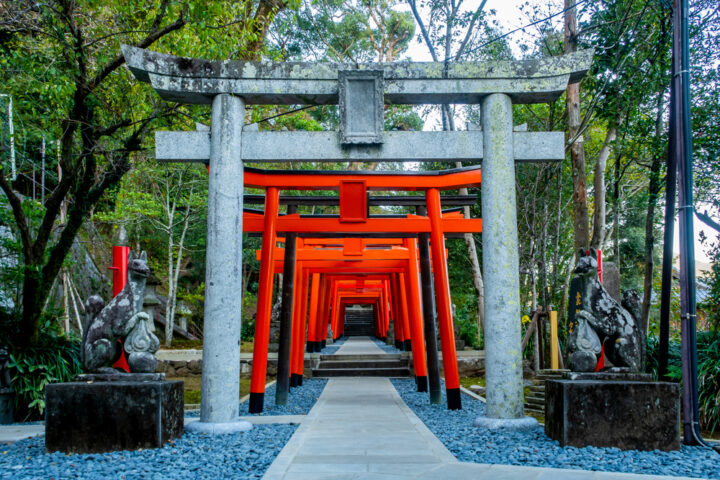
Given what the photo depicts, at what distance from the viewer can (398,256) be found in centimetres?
1288

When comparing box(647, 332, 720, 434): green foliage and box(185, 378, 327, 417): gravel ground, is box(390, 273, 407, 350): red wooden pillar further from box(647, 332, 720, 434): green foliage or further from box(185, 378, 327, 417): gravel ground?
box(647, 332, 720, 434): green foliage

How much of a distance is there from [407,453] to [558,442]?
1465 millimetres

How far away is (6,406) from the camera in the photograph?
8484mm

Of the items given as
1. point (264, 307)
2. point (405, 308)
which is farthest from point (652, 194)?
point (405, 308)

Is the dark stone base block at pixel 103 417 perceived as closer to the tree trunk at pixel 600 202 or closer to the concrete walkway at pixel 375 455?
the concrete walkway at pixel 375 455

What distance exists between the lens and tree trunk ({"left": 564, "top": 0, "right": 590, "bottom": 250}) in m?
10.4

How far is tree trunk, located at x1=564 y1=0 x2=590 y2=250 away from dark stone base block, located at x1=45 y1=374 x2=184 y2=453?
7366 mm

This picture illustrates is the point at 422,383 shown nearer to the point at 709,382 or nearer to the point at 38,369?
the point at 709,382

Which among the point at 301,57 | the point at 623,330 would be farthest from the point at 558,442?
the point at 301,57

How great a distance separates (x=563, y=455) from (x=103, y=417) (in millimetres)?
4140

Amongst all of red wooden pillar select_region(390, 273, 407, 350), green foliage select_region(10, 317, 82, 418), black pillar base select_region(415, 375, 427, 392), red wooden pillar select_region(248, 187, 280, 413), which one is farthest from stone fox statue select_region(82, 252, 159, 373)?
red wooden pillar select_region(390, 273, 407, 350)

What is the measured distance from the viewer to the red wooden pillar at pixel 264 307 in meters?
8.21

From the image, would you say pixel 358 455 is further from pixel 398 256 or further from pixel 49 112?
pixel 398 256

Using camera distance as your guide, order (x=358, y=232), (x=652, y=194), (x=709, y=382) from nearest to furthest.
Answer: (x=709, y=382)
(x=652, y=194)
(x=358, y=232)
